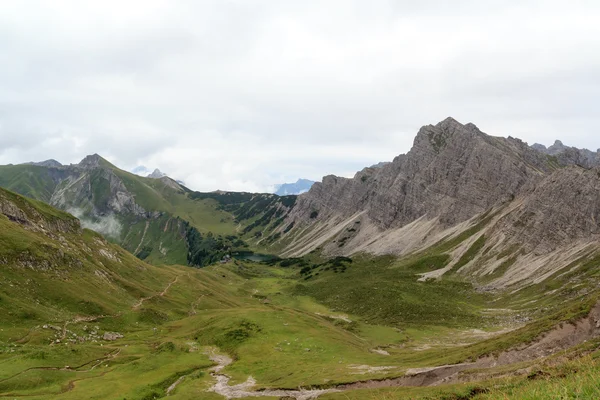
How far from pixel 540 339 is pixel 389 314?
320 feet

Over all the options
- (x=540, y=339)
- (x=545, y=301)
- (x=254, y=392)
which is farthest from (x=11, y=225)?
(x=545, y=301)

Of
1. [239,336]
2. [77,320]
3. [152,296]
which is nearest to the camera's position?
[239,336]

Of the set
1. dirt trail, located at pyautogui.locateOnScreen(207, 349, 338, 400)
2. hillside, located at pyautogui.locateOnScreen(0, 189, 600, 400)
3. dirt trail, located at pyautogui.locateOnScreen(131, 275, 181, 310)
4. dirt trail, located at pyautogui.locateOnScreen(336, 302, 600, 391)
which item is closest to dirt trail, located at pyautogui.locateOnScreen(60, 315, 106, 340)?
hillside, located at pyautogui.locateOnScreen(0, 189, 600, 400)

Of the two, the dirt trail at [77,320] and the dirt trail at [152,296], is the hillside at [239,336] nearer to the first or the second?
the dirt trail at [77,320]

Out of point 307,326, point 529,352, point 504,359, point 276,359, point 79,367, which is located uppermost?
point 529,352

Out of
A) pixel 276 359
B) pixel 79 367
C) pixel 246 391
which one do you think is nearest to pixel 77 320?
pixel 79 367

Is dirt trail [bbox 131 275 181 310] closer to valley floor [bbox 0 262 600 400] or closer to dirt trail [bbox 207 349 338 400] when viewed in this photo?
valley floor [bbox 0 262 600 400]

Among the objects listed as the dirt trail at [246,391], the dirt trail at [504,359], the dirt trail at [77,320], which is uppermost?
the dirt trail at [504,359]

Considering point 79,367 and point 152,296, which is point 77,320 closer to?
point 79,367

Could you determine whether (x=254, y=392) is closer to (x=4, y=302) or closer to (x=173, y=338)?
(x=173, y=338)

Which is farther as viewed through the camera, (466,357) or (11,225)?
(11,225)

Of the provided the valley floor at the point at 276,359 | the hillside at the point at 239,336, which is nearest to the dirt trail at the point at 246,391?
the valley floor at the point at 276,359

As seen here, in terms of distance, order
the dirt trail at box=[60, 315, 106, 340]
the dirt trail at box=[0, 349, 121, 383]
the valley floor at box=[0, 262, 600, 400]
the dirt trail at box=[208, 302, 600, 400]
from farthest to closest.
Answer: the dirt trail at box=[60, 315, 106, 340], the dirt trail at box=[0, 349, 121, 383], the dirt trail at box=[208, 302, 600, 400], the valley floor at box=[0, 262, 600, 400]

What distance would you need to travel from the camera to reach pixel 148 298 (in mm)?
126125
